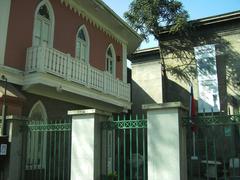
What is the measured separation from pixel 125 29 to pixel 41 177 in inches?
401

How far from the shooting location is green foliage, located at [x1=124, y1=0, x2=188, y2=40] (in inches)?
827

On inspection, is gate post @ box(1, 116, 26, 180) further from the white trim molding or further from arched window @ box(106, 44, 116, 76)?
arched window @ box(106, 44, 116, 76)

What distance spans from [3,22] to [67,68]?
8.95 feet

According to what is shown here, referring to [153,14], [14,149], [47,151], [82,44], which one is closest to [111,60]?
[82,44]

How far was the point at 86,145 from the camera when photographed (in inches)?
299

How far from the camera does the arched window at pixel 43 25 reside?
1235 centimetres

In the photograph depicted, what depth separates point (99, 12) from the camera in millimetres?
15609

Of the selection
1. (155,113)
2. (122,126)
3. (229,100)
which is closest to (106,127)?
(122,126)

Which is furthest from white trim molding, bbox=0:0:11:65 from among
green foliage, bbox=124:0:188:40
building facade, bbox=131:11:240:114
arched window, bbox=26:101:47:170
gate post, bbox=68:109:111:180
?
building facade, bbox=131:11:240:114

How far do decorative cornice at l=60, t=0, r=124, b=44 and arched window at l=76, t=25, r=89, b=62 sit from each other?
1.94ft

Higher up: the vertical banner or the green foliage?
the green foliage

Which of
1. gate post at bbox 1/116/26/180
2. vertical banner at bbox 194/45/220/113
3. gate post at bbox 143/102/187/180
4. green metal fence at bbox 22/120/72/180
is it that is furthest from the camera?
vertical banner at bbox 194/45/220/113

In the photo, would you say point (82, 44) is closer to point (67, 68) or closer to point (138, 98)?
point (67, 68)

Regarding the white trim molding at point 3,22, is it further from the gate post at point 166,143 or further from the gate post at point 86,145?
the gate post at point 166,143
